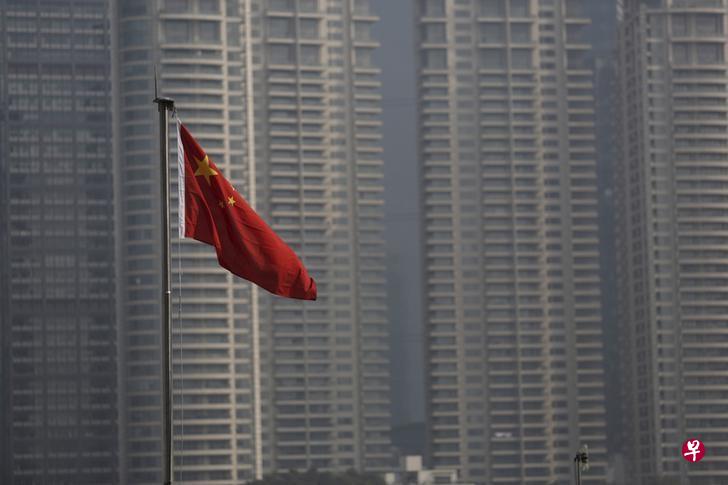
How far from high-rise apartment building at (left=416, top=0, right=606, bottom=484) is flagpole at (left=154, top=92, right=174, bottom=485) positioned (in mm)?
50084

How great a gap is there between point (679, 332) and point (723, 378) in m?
2.36

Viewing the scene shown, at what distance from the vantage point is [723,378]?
56.6 metres

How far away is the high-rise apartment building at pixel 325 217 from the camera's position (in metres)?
56.6

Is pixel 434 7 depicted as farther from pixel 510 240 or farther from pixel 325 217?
pixel 510 240

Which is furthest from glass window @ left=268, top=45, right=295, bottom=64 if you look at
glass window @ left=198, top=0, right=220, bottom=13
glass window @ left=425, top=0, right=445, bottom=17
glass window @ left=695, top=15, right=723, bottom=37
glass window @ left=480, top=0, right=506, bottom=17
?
glass window @ left=695, top=15, right=723, bottom=37

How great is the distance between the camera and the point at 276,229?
58.2 metres

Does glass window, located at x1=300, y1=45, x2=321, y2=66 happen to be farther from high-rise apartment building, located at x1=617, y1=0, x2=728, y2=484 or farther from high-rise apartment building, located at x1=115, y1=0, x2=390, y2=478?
high-rise apartment building, located at x1=617, y1=0, x2=728, y2=484

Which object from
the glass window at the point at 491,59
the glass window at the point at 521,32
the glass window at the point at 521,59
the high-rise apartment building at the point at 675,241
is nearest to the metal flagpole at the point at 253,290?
the glass window at the point at 491,59

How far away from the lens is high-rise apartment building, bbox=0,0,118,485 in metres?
55.8

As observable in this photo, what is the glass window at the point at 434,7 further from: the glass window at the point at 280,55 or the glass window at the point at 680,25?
the glass window at the point at 680,25

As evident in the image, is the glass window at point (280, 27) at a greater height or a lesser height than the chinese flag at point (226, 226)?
greater

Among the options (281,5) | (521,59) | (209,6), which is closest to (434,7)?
(521,59)

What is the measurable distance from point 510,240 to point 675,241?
6.35 metres

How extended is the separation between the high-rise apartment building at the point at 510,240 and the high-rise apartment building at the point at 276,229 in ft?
8.00
